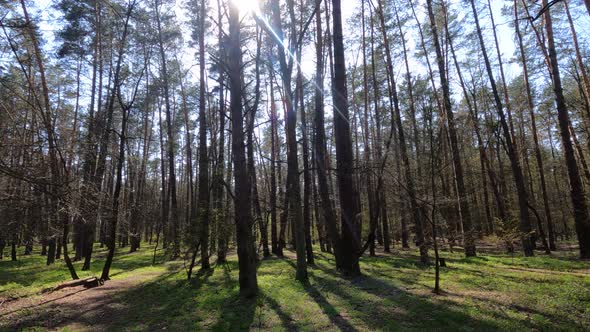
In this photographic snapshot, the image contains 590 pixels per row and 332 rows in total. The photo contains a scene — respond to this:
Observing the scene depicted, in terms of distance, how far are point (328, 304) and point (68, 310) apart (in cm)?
604

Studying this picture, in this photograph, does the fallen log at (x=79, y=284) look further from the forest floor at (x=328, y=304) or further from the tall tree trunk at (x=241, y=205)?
the tall tree trunk at (x=241, y=205)

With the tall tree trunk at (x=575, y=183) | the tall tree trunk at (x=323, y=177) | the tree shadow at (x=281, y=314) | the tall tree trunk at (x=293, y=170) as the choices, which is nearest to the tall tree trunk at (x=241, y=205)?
the tree shadow at (x=281, y=314)

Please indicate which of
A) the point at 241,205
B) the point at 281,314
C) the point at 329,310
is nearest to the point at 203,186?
the point at 241,205

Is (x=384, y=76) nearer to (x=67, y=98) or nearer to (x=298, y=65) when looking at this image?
(x=298, y=65)

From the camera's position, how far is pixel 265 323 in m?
5.68

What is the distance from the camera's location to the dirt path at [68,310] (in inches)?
253

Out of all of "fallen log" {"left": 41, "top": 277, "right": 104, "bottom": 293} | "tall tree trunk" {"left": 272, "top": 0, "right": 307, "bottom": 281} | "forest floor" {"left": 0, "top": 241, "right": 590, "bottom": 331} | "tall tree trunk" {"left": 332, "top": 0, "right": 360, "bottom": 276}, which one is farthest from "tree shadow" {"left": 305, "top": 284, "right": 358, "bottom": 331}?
"fallen log" {"left": 41, "top": 277, "right": 104, "bottom": 293}

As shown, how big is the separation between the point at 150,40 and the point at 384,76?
12565mm

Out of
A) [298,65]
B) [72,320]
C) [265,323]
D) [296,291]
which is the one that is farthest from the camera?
[298,65]

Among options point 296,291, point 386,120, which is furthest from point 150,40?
point 386,120

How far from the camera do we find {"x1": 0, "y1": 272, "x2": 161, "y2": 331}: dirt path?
6438mm

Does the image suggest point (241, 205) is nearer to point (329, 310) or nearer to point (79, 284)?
point (329, 310)

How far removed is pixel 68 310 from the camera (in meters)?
7.51

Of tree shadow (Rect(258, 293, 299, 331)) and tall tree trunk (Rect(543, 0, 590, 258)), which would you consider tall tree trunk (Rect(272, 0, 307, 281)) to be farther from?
tall tree trunk (Rect(543, 0, 590, 258))
